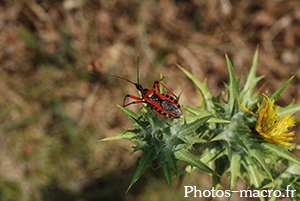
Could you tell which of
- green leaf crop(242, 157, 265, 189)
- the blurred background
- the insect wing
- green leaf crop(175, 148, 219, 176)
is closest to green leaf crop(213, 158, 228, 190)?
green leaf crop(242, 157, 265, 189)

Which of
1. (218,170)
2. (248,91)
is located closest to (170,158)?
(218,170)

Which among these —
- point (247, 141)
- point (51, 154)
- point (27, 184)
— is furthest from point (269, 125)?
point (27, 184)

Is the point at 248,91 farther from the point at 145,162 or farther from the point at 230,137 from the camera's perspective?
the point at 145,162

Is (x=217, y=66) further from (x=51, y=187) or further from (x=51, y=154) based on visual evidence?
(x=51, y=187)

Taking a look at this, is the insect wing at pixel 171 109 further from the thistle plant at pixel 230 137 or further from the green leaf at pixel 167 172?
the green leaf at pixel 167 172

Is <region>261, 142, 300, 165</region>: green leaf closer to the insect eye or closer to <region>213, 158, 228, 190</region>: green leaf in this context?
<region>213, 158, 228, 190</region>: green leaf

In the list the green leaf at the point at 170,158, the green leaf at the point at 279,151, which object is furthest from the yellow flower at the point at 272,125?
the green leaf at the point at 170,158
